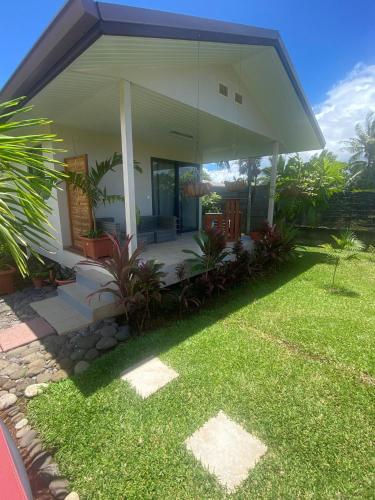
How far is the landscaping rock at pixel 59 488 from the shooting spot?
1.53 metres

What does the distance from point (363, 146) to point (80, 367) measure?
1090 inches

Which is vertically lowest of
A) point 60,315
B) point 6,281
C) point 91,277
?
point 60,315

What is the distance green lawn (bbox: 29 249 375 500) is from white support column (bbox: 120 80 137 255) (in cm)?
165

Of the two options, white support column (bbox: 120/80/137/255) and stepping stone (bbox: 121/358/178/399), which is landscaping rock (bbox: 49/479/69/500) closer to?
stepping stone (bbox: 121/358/178/399)

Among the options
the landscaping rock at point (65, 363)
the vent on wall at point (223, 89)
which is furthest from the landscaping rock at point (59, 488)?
the vent on wall at point (223, 89)

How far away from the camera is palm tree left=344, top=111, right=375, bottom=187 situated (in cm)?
2111

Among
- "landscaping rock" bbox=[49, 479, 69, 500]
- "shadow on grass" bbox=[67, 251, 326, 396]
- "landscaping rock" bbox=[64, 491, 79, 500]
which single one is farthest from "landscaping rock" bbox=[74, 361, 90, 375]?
"landscaping rock" bbox=[64, 491, 79, 500]

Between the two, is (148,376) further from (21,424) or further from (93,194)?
(93,194)

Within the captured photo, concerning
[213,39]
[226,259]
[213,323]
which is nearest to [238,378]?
[213,323]

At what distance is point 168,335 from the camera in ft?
10.8

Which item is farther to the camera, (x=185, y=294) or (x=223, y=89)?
(x=223, y=89)

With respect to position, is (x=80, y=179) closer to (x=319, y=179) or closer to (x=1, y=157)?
(x=1, y=157)

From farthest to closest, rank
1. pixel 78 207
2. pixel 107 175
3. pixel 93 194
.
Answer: pixel 107 175, pixel 78 207, pixel 93 194

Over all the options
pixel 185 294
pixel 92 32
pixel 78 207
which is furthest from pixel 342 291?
pixel 78 207
